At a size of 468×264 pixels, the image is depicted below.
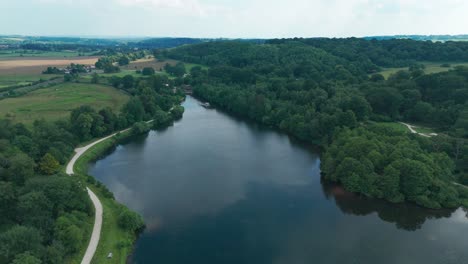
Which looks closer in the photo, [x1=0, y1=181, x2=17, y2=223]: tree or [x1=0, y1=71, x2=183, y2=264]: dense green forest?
[x1=0, y1=71, x2=183, y2=264]: dense green forest

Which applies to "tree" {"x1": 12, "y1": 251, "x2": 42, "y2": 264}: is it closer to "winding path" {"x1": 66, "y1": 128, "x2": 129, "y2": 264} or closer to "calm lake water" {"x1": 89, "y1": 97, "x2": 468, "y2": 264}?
"winding path" {"x1": 66, "y1": 128, "x2": 129, "y2": 264}

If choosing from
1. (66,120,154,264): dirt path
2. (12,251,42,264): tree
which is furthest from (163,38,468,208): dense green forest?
(12,251,42,264): tree

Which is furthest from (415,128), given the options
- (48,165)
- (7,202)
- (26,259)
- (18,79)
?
(18,79)

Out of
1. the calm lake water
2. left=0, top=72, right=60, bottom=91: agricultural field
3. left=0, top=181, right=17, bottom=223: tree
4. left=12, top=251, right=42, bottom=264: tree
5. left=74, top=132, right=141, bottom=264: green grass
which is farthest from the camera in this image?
left=0, top=72, right=60, bottom=91: agricultural field

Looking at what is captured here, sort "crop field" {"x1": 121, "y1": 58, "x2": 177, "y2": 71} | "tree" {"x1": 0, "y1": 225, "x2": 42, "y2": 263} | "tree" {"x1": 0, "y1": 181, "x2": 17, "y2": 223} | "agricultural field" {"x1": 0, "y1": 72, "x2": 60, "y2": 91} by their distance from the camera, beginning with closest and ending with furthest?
"tree" {"x1": 0, "y1": 225, "x2": 42, "y2": 263}
"tree" {"x1": 0, "y1": 181, "x2": 17, "y2": 223}
"agricultural field" {"x1": 0, "y1": 72, "x2": 60, "y2": 91}
"crop field" {"x1": 121, "y1": 58, "x2": 177, "y2": 71}

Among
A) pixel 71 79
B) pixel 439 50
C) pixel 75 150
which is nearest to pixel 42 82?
pixel 71 79

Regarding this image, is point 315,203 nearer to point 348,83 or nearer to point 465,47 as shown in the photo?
point 348,83

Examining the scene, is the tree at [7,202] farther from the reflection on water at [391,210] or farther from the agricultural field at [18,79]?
the agricultural field at [18,79]

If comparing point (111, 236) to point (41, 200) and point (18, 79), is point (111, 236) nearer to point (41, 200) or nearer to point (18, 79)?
point (41, 200)
